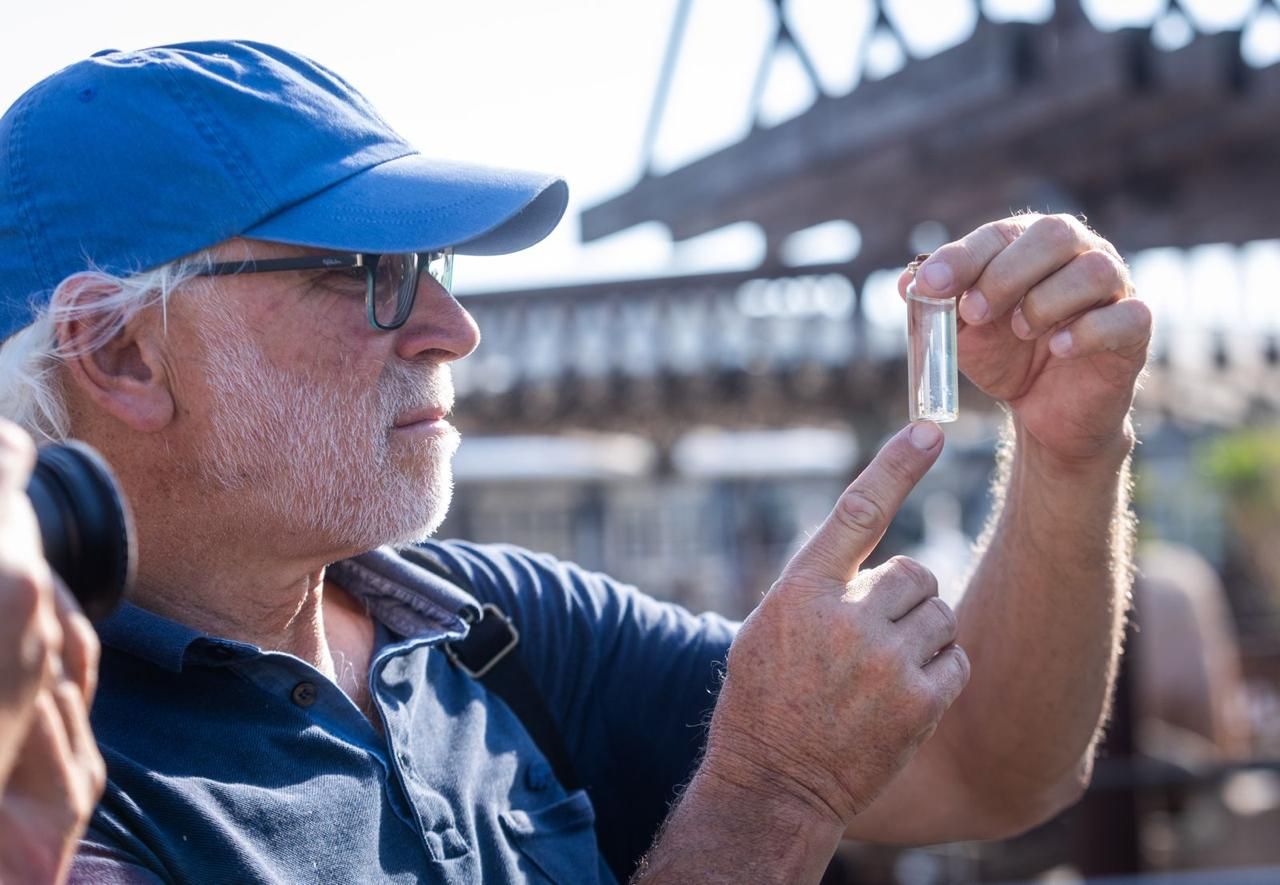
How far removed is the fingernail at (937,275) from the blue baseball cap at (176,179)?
1.84ft

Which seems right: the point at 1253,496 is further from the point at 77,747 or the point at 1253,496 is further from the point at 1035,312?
the point at 77,747

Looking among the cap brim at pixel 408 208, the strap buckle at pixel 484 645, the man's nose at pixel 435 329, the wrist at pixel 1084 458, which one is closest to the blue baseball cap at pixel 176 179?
the cap brim at pixel 408 208

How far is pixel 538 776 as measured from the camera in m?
1.92

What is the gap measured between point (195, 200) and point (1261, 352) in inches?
216

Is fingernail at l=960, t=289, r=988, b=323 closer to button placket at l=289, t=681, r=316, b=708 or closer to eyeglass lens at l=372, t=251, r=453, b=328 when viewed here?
eyeglass lens at l=372, t=251, r=453, b=328

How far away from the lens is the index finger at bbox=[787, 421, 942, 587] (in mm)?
1641

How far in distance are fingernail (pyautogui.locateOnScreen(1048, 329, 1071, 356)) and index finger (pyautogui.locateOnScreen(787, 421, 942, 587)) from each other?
26 centimetres

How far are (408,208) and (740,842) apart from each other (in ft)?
2.96

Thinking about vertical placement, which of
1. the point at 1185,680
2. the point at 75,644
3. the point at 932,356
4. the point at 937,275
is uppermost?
the point at 937,275

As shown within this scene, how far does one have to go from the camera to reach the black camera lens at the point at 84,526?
3.65ft

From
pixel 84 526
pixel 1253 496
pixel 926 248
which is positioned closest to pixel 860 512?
pixel 84 526

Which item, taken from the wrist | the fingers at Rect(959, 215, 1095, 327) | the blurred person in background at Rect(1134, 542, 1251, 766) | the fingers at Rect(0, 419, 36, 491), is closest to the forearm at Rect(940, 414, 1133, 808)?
the wrist

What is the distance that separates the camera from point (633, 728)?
6.97 ft

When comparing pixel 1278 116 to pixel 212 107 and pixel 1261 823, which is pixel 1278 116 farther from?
pixel 1261 823
